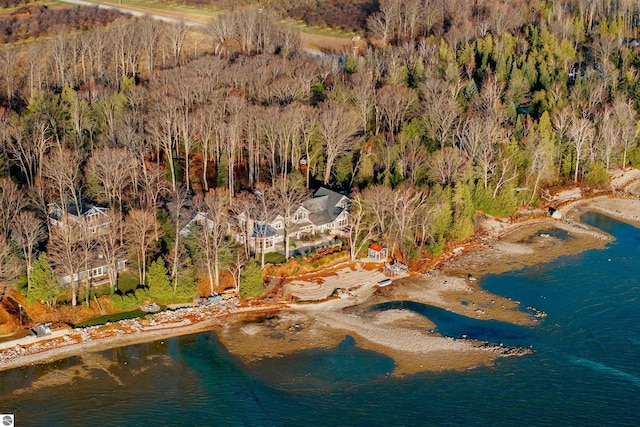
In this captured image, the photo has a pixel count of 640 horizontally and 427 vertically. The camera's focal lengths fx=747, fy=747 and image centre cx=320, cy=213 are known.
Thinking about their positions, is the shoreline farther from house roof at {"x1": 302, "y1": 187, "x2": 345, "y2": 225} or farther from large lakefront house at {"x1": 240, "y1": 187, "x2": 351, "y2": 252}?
house roof at {"x1": 302, "y1": 187, "x2": 345, "y2": 225}

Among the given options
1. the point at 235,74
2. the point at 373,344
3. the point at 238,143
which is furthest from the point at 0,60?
the point at 373,344

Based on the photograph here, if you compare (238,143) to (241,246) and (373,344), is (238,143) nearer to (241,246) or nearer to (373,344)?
(241,246)

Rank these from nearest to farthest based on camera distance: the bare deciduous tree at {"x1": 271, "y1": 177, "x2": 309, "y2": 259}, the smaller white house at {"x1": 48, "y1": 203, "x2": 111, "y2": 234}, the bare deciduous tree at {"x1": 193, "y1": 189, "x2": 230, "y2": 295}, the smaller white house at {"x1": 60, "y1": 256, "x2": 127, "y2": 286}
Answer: the smaller white house at {"x1": 60, "y1": 256, "x2": 127, "y2": 286}
the bare deciduous tree at {"x1": 193, "y1": 189, "x2": 230, "y2": 295}
the smaller white house at {"x1": 48, "y1": 203, "x2": 111, "y2": 234}
the bare deciduous tree at {"x1": 271, "y1": 177, "x2": 309, "y2": 259}

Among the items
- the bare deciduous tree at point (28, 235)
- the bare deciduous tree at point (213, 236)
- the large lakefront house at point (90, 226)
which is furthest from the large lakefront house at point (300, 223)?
the bare deciduous tree at point (28, 235)

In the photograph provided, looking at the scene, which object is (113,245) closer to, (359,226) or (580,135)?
(359,226)

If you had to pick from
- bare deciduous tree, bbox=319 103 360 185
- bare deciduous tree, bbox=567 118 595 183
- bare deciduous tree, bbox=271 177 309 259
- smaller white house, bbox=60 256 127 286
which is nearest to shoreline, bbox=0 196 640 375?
bare deciduous tree, bbox=271 177 309 259

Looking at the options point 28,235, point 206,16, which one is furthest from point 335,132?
point 206,16
